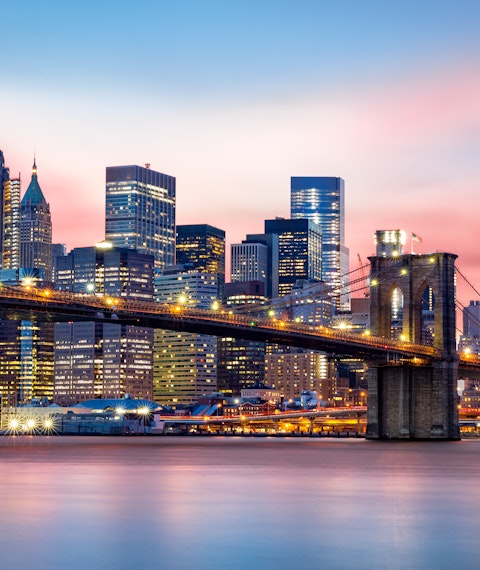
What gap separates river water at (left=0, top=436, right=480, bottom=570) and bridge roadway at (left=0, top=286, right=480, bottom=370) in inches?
781

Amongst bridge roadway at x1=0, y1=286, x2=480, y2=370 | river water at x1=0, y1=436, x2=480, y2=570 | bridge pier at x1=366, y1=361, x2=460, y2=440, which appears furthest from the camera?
bridge pier at x1=366, y1=361, x2=460, y2=440

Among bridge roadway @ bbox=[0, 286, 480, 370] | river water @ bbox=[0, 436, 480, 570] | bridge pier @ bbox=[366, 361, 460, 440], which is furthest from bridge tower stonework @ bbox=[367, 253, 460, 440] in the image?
river water @ bbox=[0, 436, 480, 570]

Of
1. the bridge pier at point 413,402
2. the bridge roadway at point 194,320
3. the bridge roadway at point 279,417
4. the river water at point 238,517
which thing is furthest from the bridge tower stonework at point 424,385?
the bridge roadway at point 279,417

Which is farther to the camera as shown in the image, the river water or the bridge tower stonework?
the bridge tower stonework

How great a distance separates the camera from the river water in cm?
2539

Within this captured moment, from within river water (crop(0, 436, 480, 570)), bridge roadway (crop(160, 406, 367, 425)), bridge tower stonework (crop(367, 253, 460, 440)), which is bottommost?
river water (crop(0, 436, 480, 570))

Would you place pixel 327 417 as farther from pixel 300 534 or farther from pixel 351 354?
pixel 300 534

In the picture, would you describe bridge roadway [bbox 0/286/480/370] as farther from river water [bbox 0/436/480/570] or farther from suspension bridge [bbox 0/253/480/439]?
river water [bbox 0/436/480/570]

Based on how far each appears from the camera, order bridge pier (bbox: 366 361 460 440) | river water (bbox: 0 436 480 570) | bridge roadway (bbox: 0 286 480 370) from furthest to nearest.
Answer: bridge pier (bbox: 366 361 460 440) < bridge roadway (bbox: 0 286 480 370) < river water (bbox: 0 436 480 570)

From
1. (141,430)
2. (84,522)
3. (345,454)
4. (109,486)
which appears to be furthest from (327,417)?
(84,522)

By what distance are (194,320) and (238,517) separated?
53952 millimetres

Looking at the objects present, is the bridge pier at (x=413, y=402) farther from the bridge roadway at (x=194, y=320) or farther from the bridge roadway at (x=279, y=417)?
the bridge roadway at (x=279, y=417)

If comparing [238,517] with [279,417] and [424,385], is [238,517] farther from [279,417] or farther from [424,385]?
[279,417]

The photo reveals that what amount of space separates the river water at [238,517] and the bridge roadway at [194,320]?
19.8 metres
